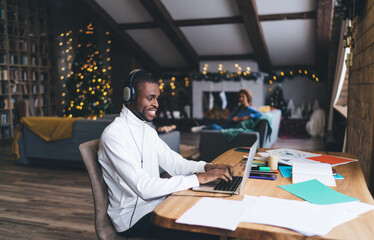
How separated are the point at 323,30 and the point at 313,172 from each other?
18.6ft

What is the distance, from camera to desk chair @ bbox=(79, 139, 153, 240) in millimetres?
1440

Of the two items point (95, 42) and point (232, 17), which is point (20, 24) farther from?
point (232, 17)

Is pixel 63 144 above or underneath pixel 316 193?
underneath

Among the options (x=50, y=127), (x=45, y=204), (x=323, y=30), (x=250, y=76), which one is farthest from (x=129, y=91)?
(x=250, y=76)

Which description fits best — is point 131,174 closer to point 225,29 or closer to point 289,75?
point 225,29

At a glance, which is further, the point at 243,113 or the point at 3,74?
the point at 3,74

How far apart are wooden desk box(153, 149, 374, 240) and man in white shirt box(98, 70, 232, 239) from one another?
4.2 inches

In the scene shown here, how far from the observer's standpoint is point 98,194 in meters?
1.46

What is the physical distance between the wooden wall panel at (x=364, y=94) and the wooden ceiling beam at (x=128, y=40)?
19.7 ft

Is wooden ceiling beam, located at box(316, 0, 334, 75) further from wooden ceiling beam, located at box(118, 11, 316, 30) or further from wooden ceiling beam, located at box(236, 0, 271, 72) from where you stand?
wooden ceiling beam, located at box(236, 0, 271, 72)

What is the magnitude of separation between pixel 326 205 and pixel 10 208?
291 cm

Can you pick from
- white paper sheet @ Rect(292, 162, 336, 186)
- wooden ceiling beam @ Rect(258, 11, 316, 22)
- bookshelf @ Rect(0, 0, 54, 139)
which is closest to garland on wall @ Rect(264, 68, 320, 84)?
wooden ceiling beam @ Rect(258, 11, 316, 22)

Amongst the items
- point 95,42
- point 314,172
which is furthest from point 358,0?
point 95,42

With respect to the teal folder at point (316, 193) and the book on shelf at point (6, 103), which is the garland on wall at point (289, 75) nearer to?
the book on shelf at point (6, 103)
